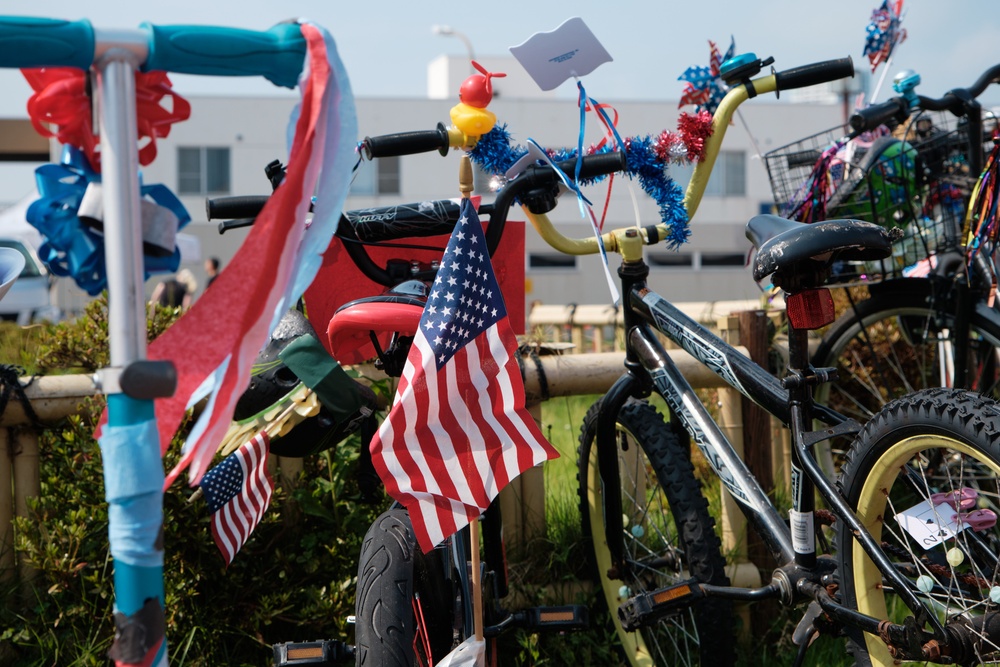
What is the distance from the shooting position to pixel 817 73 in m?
2.53

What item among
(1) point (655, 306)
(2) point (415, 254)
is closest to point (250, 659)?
(2) point (415, 254)

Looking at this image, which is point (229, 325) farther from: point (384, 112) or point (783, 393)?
point (384, 112)

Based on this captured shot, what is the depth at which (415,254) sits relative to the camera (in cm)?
259

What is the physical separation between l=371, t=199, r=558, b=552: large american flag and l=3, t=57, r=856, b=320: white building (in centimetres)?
2135

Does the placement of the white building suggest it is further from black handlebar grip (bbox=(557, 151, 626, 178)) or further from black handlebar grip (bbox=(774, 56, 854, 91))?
black handlebar grip (bbox=(557, 151, 626, 178))

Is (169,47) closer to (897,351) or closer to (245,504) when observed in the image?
(245,504)

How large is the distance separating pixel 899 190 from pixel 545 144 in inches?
776

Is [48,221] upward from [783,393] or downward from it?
upward

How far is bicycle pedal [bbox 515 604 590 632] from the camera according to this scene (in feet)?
8.00

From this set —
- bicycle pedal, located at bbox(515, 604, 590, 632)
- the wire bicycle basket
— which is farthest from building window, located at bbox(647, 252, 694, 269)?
bicycle pedal, located at bbox(515, 604, 590, 632)

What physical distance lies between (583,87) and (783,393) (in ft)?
3.17

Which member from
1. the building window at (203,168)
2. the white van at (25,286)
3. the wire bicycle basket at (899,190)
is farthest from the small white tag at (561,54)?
the building window at (203,168)

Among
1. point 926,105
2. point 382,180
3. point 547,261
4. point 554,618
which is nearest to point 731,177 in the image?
point 547,261

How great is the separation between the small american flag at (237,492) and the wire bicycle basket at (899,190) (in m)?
2.10
